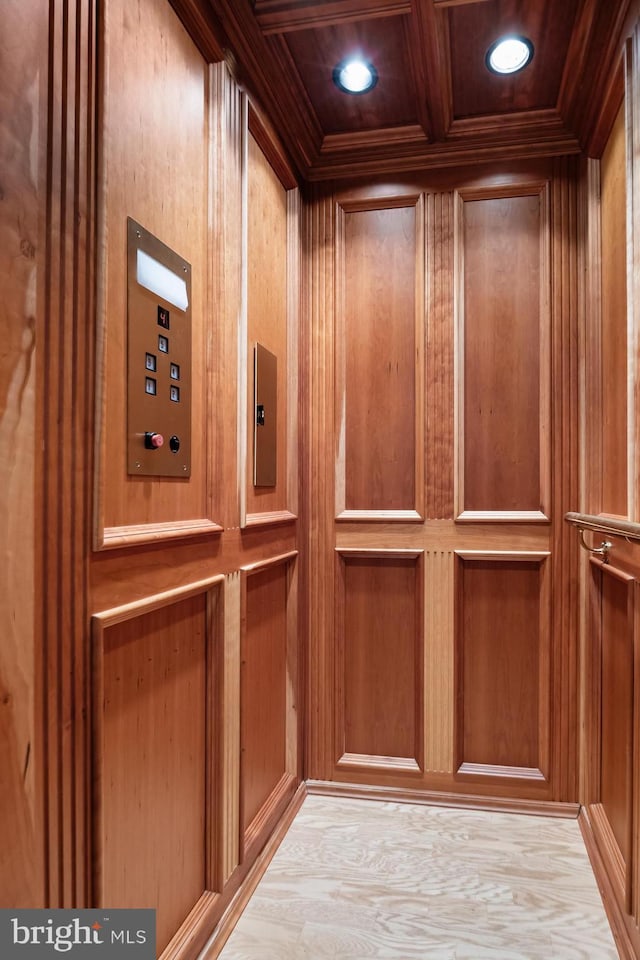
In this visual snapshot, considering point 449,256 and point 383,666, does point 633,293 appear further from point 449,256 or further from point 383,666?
point 383,666

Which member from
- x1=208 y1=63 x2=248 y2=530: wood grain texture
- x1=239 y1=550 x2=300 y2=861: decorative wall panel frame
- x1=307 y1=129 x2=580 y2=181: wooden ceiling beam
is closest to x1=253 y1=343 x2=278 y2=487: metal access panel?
x1=208 y1=63 x2=248 y2=530: wood grain texture

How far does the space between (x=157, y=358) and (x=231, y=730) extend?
999 millimetres

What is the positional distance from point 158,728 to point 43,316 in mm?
870

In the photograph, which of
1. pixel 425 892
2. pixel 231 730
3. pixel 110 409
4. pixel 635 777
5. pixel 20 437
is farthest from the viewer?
pixel 425 892

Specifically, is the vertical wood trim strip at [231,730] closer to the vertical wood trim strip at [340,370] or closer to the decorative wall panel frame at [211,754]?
the decorative wall panel frame at [211,754]

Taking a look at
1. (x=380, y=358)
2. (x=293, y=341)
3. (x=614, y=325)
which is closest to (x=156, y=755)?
(x=293, y=341)

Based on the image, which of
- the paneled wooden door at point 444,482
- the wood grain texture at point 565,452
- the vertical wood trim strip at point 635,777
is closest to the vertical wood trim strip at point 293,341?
the paneled wooden door at point 444,482

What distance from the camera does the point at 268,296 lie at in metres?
2.07

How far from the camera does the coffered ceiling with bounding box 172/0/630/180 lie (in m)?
1.70

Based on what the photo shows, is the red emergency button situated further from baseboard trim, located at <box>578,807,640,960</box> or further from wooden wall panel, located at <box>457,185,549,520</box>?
baseboard trim, located at <box>578,807,640,960</box>

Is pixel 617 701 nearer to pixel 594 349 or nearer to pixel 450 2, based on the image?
pixel 594 349

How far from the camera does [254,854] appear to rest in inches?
73.3

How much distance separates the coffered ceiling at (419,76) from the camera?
1.70 meters

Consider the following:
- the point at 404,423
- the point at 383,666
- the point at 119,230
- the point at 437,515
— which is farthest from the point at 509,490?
the point at 119,230
